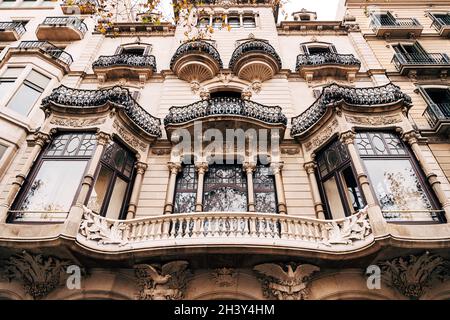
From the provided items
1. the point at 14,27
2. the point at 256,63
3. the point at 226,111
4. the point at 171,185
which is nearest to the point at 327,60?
the point at 256,63

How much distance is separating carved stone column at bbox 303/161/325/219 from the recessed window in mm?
12268

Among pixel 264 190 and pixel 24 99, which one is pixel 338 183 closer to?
pixel 264 190

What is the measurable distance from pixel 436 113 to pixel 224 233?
11.0 metres

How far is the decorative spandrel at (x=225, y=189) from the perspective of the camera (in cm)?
931

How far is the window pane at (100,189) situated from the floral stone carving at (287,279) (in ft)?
17.9

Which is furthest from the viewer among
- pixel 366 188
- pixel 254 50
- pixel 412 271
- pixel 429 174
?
pixel 254 50

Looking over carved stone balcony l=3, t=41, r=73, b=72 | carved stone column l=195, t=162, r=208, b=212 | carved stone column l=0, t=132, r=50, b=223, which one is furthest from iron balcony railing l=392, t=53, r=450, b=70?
carved stone balcony l=3, t=41, r=73, b=72

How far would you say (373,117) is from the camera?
9.74 meters

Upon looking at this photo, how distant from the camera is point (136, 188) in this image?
9430 millimetres

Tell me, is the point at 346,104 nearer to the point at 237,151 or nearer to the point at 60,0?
the point at 237,151

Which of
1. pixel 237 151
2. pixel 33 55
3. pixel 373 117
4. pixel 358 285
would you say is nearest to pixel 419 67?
pixel 373 117

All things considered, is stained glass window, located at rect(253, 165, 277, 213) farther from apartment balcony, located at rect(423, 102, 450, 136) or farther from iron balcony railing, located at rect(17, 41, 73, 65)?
iron balcony railing, located at rect(17, 41, 73, 65)

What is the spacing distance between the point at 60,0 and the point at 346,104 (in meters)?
20.7

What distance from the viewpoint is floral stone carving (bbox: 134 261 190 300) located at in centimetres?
689
